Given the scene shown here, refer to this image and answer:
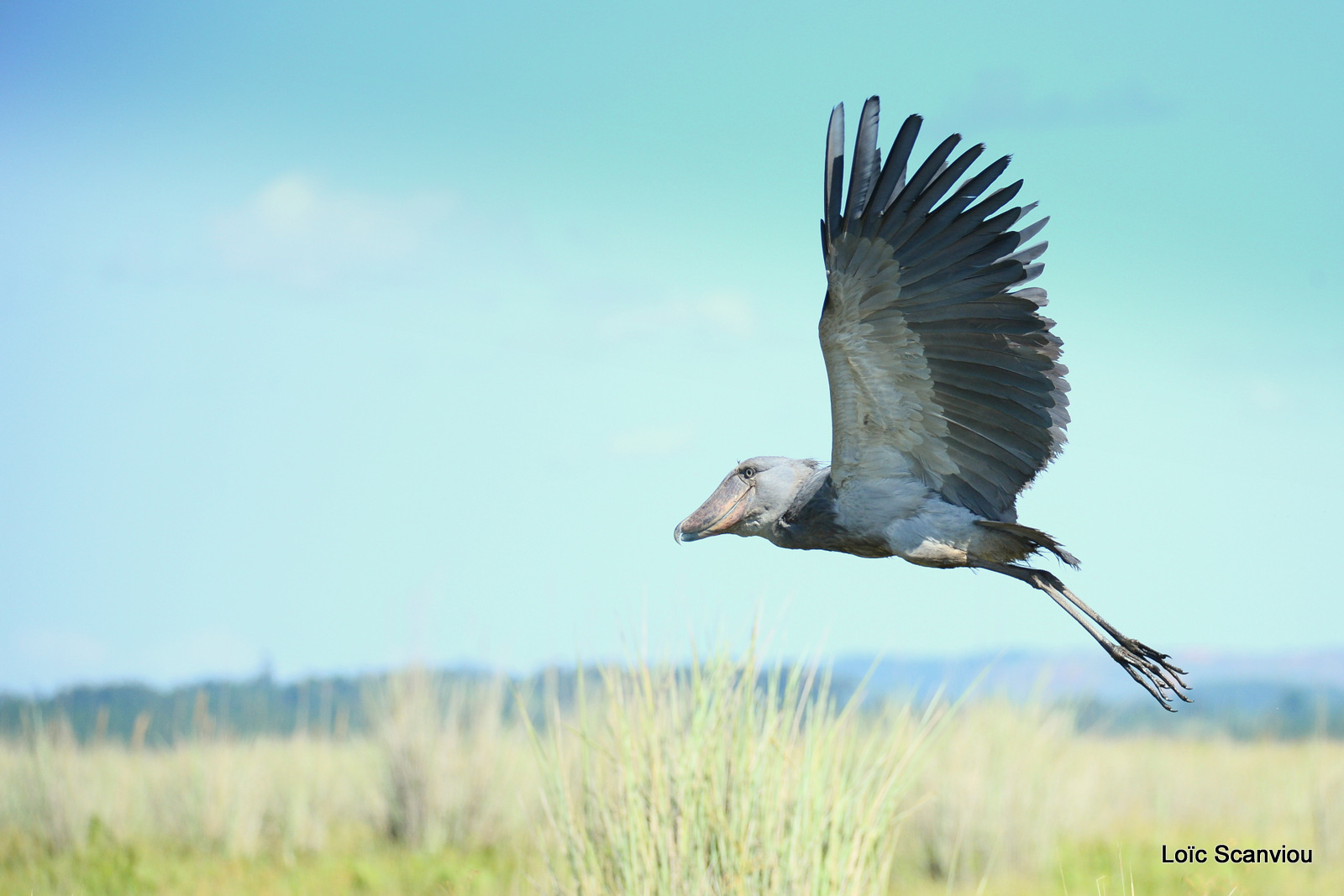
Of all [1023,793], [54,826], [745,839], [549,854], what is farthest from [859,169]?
[54,826]

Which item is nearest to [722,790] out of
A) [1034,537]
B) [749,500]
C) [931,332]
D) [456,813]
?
[749,500]

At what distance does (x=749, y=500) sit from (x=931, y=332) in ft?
2.31

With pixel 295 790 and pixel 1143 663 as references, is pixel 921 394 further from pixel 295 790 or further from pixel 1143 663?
pixel 295 790

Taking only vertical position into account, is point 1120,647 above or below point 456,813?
above

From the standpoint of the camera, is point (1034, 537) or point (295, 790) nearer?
point (1034, 537)

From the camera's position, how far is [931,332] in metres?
2.98

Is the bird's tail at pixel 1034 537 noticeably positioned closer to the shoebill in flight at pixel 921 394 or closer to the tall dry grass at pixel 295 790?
the shoebill in flight at pixel 921 394

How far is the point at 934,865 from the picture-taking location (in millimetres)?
6973

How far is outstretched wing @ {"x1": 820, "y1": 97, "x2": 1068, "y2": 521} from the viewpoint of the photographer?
284 centimetres

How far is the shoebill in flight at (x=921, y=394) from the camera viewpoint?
2.85 m

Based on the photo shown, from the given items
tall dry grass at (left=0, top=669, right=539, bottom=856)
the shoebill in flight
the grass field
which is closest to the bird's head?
the shoebill in flight

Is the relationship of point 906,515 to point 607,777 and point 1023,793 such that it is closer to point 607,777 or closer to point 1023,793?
point 607,777

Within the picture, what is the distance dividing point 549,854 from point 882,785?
1340mm

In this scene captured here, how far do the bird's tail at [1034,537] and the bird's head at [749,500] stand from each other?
1.79ft
